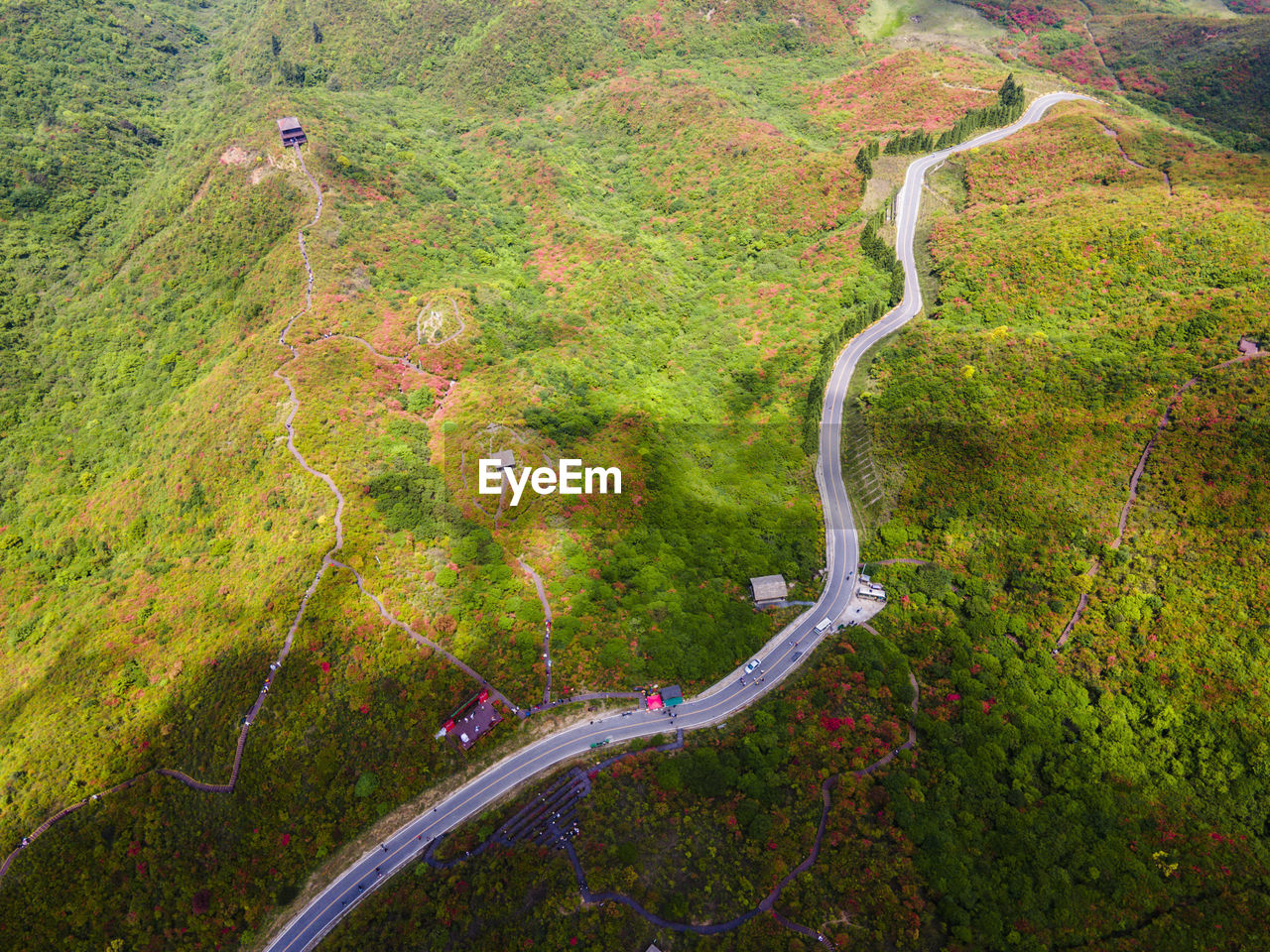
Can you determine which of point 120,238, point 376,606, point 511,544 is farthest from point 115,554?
point 120,238

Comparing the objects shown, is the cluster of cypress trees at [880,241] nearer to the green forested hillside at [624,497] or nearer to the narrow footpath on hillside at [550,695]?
the green forested hillside at [624,497]

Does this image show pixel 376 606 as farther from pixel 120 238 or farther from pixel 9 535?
pixel 120 238

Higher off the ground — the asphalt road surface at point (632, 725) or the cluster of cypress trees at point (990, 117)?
the cluster of cypress trees at point (990, 117)

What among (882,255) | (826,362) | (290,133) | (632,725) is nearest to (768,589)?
(632,725)

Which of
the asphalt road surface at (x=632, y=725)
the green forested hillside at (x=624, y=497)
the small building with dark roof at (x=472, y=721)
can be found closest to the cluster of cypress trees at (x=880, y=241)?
the asphalt road surface at (x=632, y=725)

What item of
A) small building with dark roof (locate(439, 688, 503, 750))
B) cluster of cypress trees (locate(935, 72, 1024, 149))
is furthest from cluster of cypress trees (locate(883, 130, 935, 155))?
small building with dark roof (locate(439, 688, 503, 750))

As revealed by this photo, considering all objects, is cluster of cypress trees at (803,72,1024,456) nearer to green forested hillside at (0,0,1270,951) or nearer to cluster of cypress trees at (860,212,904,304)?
cluster of cypress trees at (860,212,904,304)
